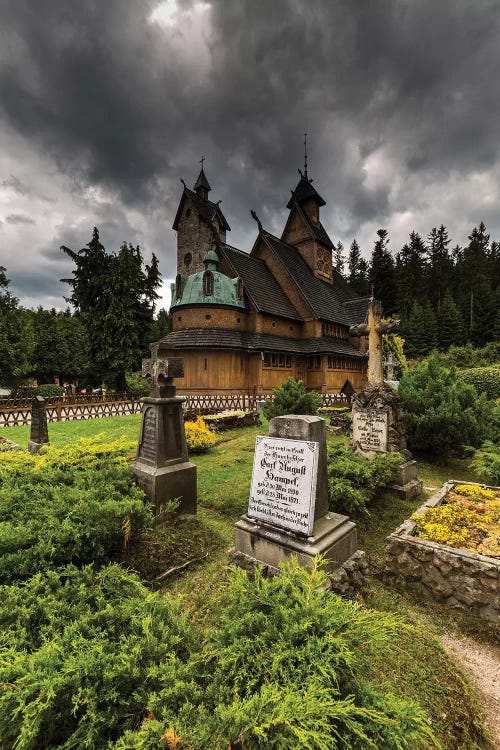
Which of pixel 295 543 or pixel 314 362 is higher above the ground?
pixel 314 362

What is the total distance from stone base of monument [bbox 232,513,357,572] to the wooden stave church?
51.5 feet

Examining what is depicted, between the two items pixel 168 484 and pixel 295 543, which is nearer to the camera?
pixel 295 543

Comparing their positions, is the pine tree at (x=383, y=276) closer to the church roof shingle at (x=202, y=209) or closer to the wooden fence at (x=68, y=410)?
the church roof shingle at (x=202, y=209)

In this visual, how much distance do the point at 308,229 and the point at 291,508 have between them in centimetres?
Result: 3484

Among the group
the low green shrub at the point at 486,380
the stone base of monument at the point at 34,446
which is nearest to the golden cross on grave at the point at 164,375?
the stone base of monument at the point at 34,446

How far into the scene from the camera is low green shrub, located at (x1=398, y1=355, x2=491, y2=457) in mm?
8867

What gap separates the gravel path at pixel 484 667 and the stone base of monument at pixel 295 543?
1293mm

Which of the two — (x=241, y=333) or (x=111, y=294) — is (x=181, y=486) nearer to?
(x=241, y=333)

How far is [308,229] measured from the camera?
112 feet

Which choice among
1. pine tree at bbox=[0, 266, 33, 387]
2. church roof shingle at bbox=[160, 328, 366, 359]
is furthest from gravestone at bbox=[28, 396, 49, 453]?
pine tree at bbox=[0, 266, 33, 387]

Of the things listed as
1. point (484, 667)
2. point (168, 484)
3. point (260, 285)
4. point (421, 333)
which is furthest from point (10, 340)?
point (421, 333)

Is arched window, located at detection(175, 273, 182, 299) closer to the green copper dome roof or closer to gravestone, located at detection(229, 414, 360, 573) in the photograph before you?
the green copper dome roof

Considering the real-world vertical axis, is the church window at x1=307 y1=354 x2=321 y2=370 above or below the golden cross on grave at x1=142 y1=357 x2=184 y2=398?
above

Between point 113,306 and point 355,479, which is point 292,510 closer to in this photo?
point 355,479
